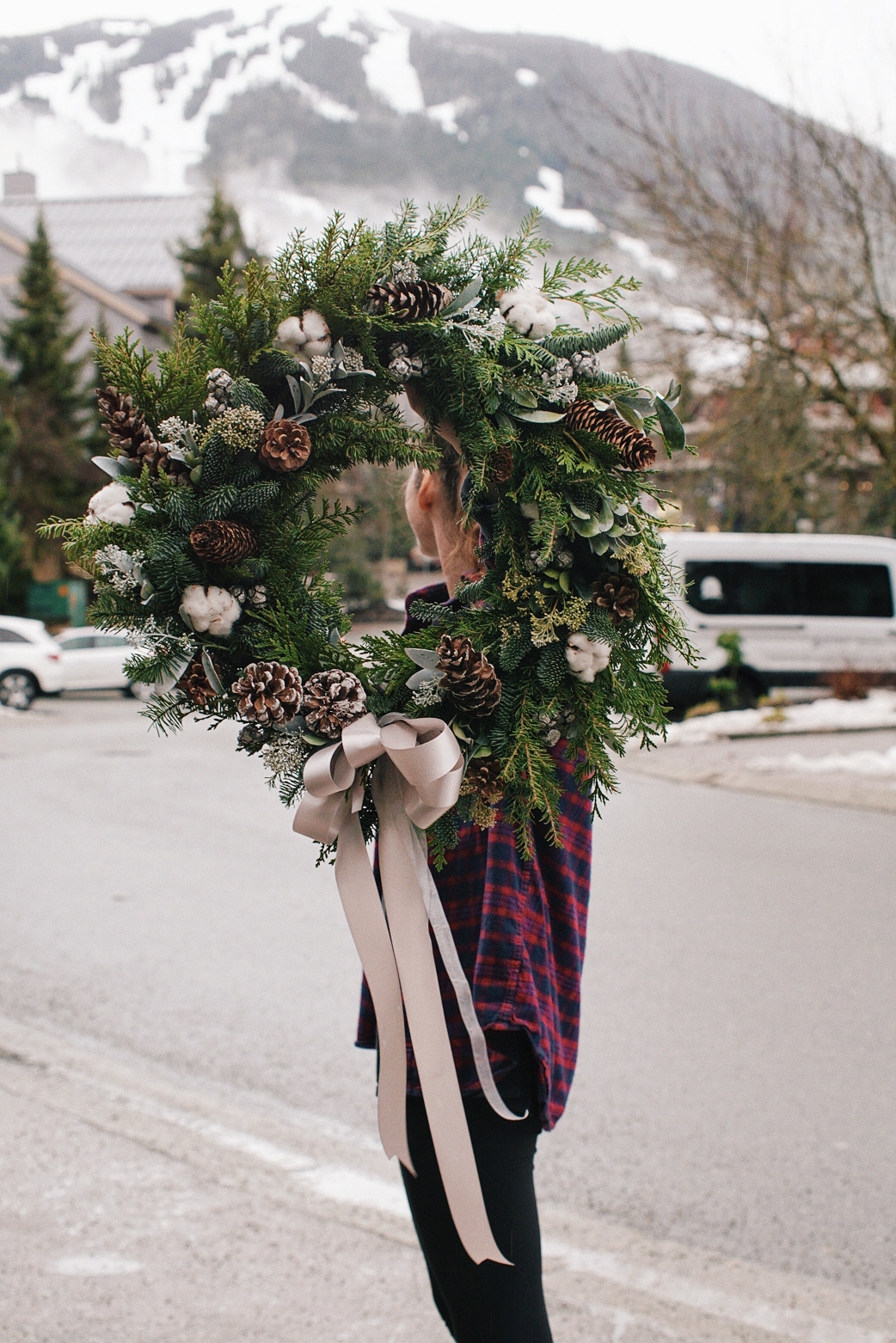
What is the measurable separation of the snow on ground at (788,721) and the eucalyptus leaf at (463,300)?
1053cm

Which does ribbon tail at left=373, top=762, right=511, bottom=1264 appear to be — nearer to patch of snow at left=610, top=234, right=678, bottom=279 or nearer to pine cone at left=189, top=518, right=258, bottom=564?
pine cone at left=189, top=518, right=258, bottom=564

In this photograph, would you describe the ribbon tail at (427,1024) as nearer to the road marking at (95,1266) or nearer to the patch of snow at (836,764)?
the road marking at (95,1266)

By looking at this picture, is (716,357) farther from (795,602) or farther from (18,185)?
(18,185)

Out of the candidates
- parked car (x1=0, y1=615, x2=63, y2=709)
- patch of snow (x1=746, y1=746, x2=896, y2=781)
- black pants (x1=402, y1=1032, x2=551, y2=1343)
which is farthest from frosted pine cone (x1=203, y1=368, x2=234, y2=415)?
parked car (x1=0, y1=615, x2=63, y2=709)

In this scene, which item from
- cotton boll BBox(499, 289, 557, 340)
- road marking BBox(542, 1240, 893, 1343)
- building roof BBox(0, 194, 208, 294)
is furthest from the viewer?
building roof BBox(0, 194, 208, 294)

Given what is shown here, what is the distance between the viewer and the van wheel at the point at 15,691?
19281 millimetres

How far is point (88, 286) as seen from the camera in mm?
36375

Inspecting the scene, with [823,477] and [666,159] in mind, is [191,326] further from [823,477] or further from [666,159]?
[823,477]

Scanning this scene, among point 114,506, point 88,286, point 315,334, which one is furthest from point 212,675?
point 88,286

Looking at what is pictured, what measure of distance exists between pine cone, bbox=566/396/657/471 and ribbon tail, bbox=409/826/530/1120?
2.02 feet

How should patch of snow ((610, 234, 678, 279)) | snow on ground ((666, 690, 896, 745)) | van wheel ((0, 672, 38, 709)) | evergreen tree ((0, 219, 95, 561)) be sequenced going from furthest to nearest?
evergreen tree ((0, 219, 95, 561)) < van wheel ((0, 672, 38, 709)) < patch of snow ((610, 234, 678, 279)) < snow on ground ((666, 690, 896, 745))

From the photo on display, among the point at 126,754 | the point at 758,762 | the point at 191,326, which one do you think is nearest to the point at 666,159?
the point at 758,762

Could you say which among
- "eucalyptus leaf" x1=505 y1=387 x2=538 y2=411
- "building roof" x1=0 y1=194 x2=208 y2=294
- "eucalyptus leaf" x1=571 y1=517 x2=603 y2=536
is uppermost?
"building roof" x1=0 y1=194 x2=208 y2=294

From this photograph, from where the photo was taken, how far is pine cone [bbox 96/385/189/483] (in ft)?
5.56
